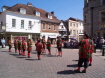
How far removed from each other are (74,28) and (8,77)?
4277cm

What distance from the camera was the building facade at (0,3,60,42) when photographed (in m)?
23.6

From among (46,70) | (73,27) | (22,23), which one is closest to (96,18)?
(22,23)

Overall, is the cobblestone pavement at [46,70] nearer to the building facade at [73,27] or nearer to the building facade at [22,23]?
the building facade at [22,23]

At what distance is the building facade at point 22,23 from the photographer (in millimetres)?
23625

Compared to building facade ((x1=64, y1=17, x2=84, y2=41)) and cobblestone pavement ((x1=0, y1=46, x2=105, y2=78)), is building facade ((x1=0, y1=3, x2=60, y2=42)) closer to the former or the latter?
building facade ((x1=64, y1=17, x2=84, y2=41))

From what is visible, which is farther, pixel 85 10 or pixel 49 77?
pixel 85 10

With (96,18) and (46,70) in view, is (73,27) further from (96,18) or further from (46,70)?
(46,70)

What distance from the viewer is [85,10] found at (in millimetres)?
23844

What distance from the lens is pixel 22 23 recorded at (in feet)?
85.3

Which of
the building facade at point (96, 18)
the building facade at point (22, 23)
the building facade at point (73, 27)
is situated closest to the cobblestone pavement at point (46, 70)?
the building facade at point (96, 18)

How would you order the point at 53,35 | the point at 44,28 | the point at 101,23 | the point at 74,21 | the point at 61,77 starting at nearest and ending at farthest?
the point at 61,77, the point at 101,23, the point at 44,28, the point at 53,35, the point at 74,21

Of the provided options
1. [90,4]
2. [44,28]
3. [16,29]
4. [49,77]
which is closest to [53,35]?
[44,28]

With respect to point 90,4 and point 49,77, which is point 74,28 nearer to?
point 90,4

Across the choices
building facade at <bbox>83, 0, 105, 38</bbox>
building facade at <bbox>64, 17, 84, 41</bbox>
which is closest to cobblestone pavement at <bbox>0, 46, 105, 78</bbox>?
building facade at <bbox>83, 0, 105, 38</bbox>
